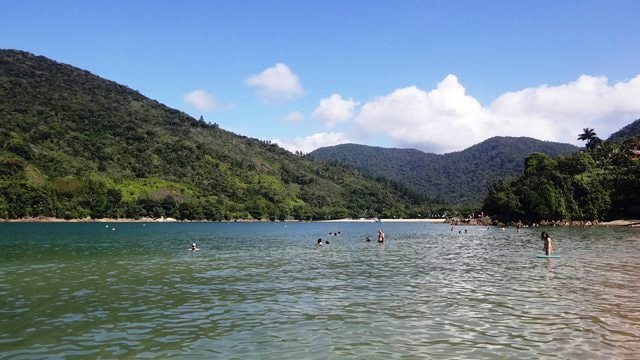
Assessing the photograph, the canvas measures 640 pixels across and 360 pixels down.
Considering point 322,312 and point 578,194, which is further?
point 578,194

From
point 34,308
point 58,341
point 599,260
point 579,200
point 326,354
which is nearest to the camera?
point 326,354

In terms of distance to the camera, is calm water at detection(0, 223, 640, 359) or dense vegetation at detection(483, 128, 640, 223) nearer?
calm water at detection(0, 223, 640, 359)

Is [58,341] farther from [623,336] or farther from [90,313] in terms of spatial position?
[623,336]

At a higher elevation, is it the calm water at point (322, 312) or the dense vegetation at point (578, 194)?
the dense vegetation at point (578, 194)

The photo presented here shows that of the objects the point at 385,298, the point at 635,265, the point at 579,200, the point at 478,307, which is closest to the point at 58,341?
the point at 385,298

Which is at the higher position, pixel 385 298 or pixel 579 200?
pixel 579 200

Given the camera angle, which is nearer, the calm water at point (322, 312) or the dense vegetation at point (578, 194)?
the calm water at point (322, 312)

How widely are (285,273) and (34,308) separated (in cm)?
2163

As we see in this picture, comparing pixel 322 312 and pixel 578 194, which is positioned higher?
pixel 578 194

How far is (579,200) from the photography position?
176 meters

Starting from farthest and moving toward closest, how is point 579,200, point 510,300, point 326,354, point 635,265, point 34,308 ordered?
point 579,200 < point 635,265 < point 510,300 < point 34,308 < point 326,354

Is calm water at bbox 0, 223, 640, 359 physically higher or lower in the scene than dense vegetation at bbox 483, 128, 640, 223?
lower

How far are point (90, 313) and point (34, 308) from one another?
415cm

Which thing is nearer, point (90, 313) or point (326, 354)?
point (326, 354)
